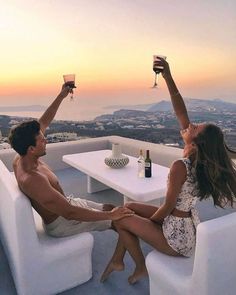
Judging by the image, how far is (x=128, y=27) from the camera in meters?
6.44

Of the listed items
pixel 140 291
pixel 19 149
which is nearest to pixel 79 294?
pixel 140 291

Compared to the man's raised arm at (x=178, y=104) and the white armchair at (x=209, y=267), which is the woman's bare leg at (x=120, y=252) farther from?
the man's raised arm at (x=178, y=104)

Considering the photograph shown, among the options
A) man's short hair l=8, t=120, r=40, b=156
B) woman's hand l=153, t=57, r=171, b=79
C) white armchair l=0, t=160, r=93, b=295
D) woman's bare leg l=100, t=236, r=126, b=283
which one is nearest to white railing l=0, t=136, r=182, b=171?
woman's hand l=153, t=57, r=171, b=79

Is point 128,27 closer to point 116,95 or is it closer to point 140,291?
point 116,95

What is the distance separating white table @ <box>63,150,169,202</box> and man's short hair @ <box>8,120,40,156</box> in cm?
93

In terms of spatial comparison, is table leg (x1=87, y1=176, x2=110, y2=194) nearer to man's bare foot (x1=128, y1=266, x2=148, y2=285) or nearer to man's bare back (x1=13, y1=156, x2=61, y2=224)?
man's bare back (x1=13, y1=156, x2=61, y2=224)

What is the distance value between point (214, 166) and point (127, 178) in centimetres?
125

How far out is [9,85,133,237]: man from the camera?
177 cm

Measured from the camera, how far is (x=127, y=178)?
9.12ft

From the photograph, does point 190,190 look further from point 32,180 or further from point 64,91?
point 64,91

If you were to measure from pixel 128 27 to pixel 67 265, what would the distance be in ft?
18.4

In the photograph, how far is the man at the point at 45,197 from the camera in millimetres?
1768

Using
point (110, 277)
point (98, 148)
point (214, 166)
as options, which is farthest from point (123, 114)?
point (214, 166)

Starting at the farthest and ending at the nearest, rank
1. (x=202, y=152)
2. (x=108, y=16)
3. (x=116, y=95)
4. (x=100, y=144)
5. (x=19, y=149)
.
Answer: (x=116, y=95)
(x=108, y=16)
(x=100, y=144)
(x=19, y=149)
(x=202, y=152)
